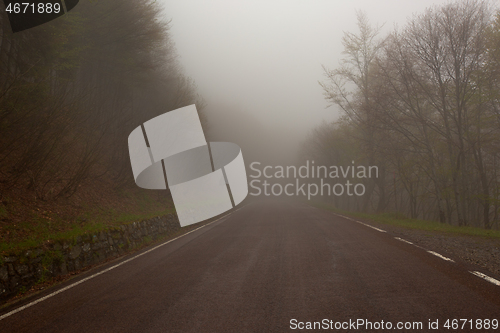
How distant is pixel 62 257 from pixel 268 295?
15.8 ft

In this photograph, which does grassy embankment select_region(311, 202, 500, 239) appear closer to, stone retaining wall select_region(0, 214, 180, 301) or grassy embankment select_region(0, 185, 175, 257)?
stone retaining wall select_region(0, 214, 180, 301)

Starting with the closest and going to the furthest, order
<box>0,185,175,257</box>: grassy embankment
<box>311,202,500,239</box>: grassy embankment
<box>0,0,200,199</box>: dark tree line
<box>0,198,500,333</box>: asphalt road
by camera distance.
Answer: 1. <box>0,198,500,333</box>: asphalt road
2. <box>0,185,175,257</box>: grassy embankment
3. <box>0,0,200,199</box>: dark tree line
4. <box>311,202,500,239</box>: grassy embankment

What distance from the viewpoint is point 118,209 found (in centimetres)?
1301

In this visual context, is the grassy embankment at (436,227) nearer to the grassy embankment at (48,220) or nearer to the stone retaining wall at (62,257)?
the stone retaining wall at (62,257)

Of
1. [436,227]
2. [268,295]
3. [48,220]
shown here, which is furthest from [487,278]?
[48,220]

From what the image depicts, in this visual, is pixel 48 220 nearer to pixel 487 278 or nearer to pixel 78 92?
pixel 78 92

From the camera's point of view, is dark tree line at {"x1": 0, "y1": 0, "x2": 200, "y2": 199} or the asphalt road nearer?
the asphalt road

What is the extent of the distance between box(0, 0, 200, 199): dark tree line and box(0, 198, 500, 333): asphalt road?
4.98 metres

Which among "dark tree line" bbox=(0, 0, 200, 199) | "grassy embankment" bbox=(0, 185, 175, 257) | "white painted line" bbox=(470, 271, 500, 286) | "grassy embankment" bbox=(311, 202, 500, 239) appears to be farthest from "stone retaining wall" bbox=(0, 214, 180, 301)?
"grassy embankment" bbox=(311, 202, 500, 239)

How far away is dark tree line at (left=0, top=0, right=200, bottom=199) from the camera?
862 cm

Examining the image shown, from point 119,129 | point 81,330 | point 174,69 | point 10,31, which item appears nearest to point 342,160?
point 174,69

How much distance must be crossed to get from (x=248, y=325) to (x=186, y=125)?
19747 millimetres

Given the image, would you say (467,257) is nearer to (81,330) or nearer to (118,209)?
(81,330)

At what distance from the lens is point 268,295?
4270 mm
